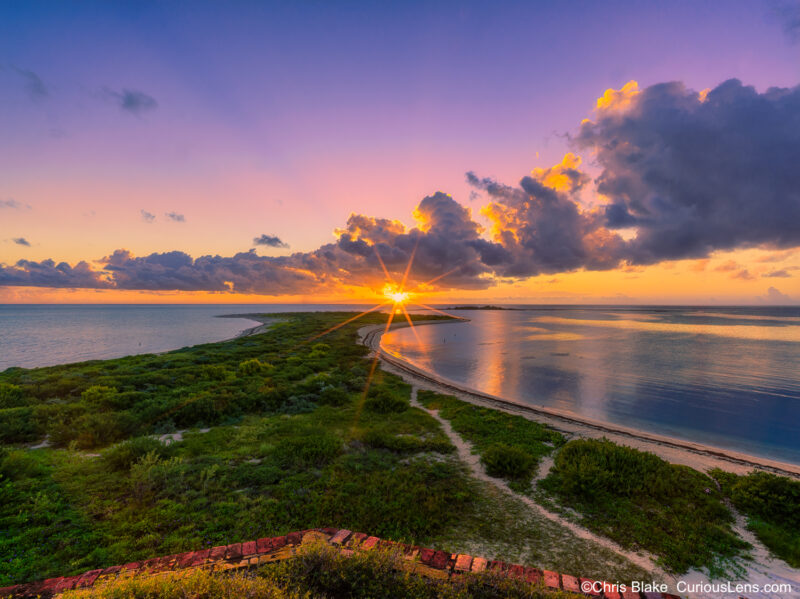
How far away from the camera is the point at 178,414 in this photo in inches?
584

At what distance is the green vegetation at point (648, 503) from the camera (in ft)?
23.2

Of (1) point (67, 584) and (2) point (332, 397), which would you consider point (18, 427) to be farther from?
(2) point (332, 397)

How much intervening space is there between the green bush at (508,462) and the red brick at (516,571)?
5123mm

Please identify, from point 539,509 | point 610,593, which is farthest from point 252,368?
point 610,593

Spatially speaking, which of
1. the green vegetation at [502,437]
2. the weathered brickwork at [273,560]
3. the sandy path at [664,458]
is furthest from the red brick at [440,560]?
the green vegetation at [502,437]

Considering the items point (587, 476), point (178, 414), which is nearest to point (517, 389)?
point (587, 476)

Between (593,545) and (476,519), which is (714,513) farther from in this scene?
(476,519)

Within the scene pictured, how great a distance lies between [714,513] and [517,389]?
64.5ft

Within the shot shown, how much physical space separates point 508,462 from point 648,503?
3.89 metres

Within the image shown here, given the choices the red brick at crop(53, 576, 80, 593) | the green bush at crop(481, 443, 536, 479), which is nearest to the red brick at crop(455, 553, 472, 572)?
the green bush at crop(481, 443, 536, 479)

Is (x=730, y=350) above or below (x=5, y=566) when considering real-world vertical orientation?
below

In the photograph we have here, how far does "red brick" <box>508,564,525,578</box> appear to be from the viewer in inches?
213

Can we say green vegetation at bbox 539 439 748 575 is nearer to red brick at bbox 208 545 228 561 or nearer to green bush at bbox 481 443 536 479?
green bush at bbox 481 443 536 479

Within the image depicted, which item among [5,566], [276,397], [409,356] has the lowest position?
[409,356]
